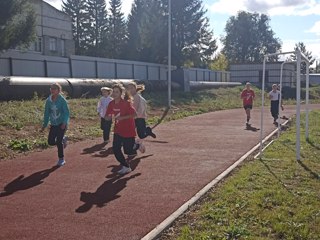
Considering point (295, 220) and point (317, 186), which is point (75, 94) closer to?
point (317, 186)

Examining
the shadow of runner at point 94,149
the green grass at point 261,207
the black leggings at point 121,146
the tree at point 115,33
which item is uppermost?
the tree at point 115,33

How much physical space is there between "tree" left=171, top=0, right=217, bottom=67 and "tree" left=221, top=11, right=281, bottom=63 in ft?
166

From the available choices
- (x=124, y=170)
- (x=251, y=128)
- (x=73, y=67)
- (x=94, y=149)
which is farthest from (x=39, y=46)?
(x=124, y=170)

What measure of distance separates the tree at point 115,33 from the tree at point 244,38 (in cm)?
3089

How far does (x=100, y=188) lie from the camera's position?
307 inches

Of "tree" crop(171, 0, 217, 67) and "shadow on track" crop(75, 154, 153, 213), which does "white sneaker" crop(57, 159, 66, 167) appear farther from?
"tree" crop(171, 0, 217, 67)

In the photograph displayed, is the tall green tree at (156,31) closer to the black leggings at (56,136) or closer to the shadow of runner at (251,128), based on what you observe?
the shadow of runner at (251,128)

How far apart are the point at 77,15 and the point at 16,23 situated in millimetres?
50822

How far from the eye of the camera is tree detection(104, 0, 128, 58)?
6950 cm

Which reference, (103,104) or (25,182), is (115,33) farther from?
(25,182)

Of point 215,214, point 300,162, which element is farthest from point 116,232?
point 300,162

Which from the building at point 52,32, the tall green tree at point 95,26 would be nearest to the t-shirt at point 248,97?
the building at point 52,32

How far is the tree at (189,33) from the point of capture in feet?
163

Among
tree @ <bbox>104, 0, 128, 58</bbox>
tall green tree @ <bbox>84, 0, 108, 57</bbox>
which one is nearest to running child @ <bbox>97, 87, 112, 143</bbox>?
tree @ <bbox>104, 0, 128, 58</bbox>
